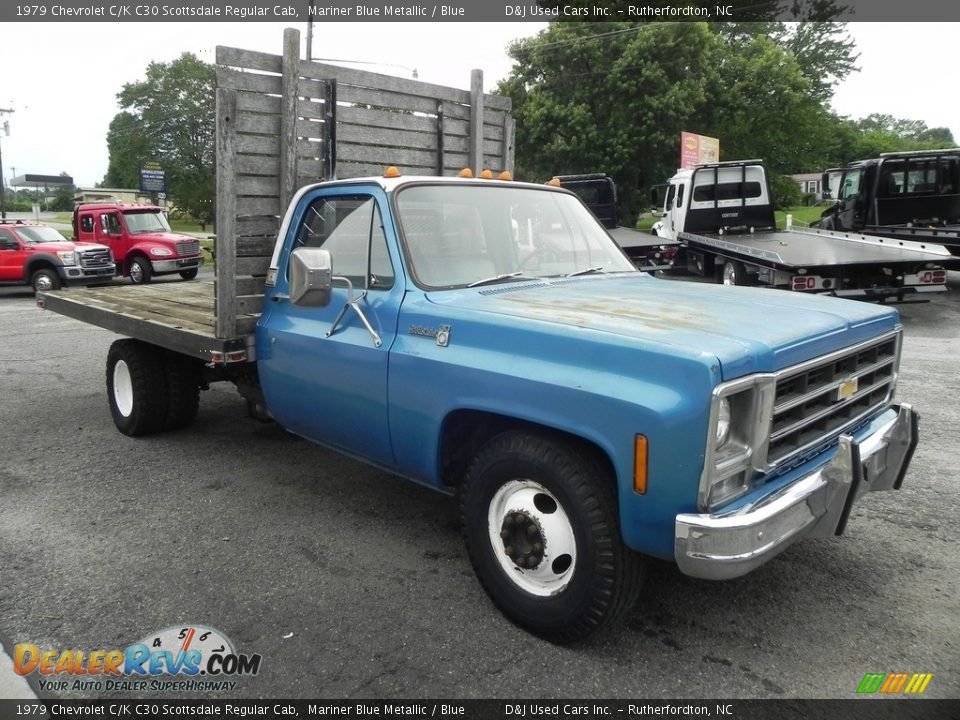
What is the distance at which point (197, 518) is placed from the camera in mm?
4332

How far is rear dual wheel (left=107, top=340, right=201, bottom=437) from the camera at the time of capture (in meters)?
5.66

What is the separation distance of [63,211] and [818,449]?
112686 millimetres

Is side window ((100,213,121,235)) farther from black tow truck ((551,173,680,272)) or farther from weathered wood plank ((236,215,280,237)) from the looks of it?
weathered wood plank ((236,215,280,237))

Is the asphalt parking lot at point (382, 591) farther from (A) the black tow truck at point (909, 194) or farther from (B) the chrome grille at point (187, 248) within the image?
(B) the chrome grille at point (187, 248)

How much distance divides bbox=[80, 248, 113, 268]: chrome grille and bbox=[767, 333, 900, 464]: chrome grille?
1747cm

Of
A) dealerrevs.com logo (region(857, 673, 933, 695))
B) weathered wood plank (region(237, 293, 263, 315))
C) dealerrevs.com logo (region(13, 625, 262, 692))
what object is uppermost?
weathered wood plank (region(237, 293, 263, 315))

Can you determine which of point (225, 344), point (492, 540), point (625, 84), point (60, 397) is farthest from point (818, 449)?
point (625, 84)

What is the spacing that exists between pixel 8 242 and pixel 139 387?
1455 cm

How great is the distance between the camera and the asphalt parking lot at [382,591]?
9.34 feet

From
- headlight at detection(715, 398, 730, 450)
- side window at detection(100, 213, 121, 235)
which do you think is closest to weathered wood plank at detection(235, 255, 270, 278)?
headlight at detection(715, 398, 730, 450)

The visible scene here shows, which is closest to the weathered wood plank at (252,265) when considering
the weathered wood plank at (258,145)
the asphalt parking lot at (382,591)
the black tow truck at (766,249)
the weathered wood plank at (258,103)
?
the weathered wood plank at (258,145)

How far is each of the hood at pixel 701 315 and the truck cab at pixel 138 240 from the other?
17.4m

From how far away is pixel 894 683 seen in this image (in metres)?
2.78

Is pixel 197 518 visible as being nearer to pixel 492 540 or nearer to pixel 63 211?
pixel 492 540
